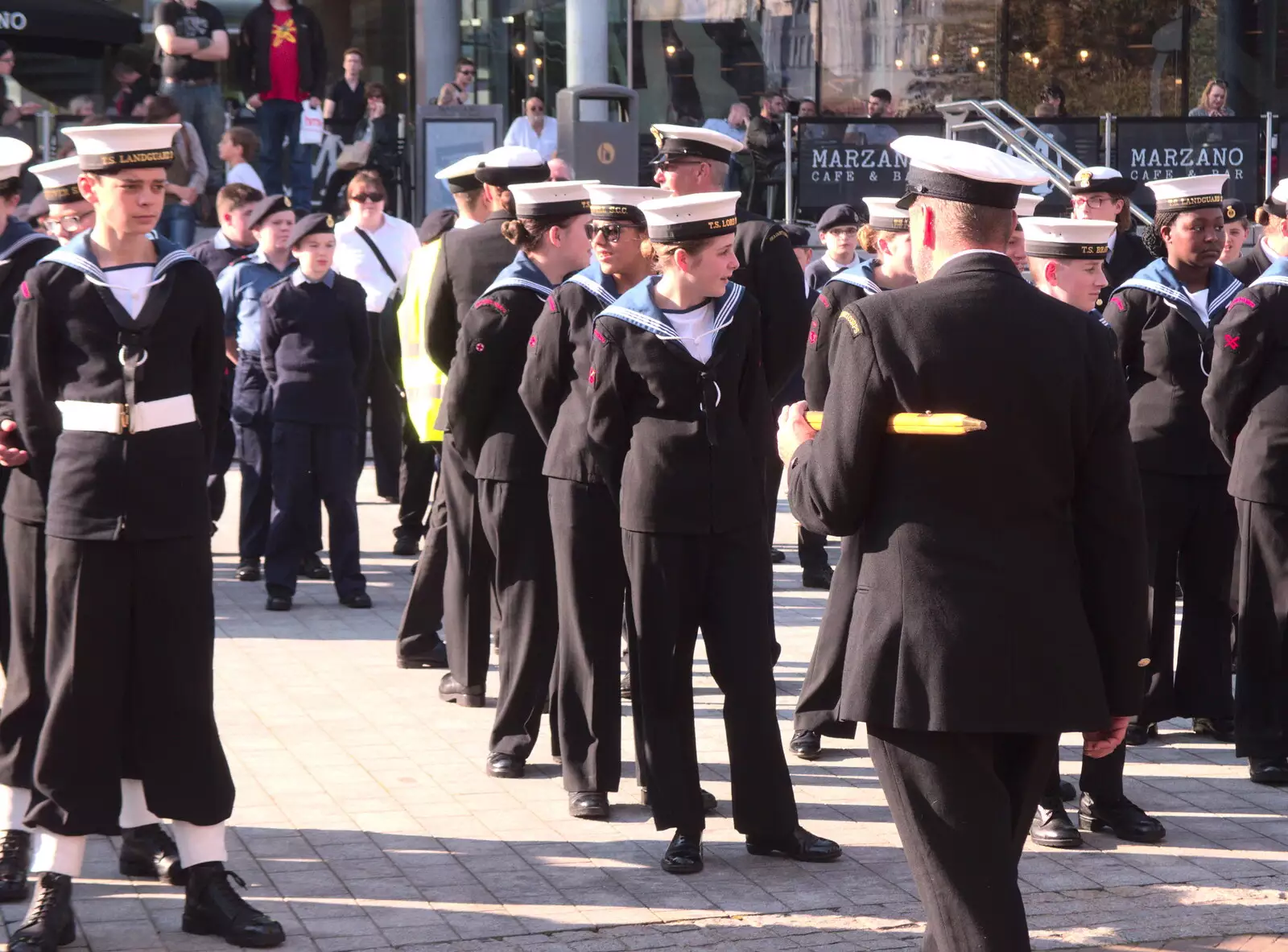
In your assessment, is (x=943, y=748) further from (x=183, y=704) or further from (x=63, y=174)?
(x=63, y=174)

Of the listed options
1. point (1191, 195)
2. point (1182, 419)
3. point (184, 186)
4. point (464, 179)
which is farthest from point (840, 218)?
point (184, 186)

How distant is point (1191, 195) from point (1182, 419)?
82 cm

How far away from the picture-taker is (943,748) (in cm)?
404

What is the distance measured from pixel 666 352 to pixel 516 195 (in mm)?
1384

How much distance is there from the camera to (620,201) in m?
6.52

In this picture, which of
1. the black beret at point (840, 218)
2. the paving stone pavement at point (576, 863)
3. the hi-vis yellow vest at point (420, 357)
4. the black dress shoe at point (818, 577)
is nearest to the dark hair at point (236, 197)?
the hi-vis yellow vest at point (420, 357)

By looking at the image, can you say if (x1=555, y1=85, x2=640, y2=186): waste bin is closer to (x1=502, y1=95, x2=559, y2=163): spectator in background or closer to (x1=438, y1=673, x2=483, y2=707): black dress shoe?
(x1=502, y1=95, x2=559, y2=163): spectator in background

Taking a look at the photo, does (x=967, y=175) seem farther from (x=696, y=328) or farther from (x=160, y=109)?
(x=160, y=109)

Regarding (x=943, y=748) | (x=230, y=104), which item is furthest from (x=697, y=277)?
A: (x=230, y=104)

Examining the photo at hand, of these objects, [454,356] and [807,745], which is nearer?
[807,745]

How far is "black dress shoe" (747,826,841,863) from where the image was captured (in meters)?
6.04

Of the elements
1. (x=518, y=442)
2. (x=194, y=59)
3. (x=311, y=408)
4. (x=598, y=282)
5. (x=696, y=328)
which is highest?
(x=194, y=59)

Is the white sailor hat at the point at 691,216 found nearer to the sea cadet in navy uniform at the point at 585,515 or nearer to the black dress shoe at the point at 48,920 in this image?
the sea cadet in navy uniform at the point at 585,515

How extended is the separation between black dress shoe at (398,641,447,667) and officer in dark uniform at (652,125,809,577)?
240 centimetres
